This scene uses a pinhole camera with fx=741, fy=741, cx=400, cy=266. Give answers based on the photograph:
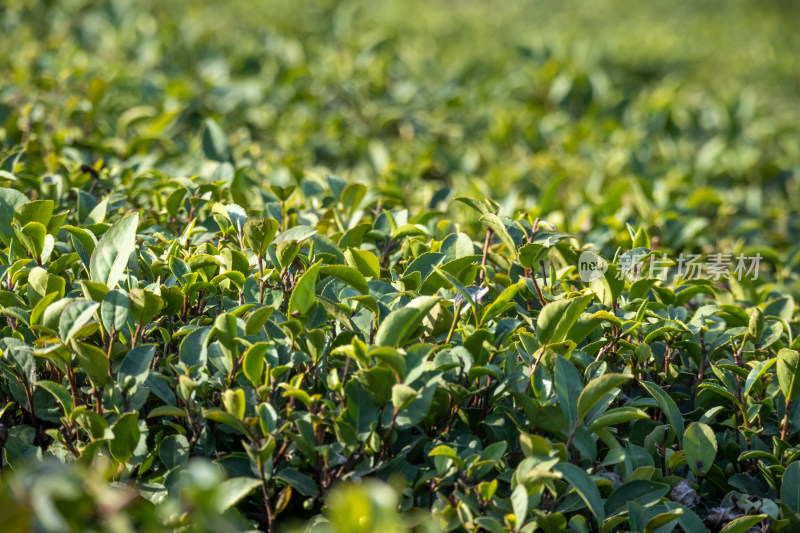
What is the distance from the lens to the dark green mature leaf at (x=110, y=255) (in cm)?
159

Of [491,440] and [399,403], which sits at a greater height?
[399,403]

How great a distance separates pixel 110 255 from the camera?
1601 millimetres

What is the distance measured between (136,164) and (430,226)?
1047mm

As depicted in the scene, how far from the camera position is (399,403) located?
1.35 m

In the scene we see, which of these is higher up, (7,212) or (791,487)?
(7,212)

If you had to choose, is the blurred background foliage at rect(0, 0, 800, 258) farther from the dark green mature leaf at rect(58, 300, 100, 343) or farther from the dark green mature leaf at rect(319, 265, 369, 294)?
the dark green mature leaf at rect(58, 300, 100, 343)

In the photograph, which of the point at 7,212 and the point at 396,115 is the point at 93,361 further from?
the point at 396,115

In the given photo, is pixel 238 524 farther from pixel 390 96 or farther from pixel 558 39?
pixel 558 39

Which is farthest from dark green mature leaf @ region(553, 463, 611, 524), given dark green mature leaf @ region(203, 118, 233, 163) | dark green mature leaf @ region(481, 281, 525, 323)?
dark green mature leaf @ region(203, 118, 233, 163)

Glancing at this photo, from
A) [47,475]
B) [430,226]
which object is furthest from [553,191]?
[47,475]

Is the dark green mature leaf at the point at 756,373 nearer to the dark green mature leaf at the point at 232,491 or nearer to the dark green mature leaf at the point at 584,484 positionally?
the dark green mature leaf at the point at 584,484

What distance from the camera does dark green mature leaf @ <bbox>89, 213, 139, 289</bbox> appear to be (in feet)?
5.21

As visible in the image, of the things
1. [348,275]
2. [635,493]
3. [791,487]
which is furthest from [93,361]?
[791,487]

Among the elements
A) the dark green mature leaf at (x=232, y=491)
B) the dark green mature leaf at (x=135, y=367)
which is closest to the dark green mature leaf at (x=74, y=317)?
the dark green mature leaf at (x=135, y=367)
